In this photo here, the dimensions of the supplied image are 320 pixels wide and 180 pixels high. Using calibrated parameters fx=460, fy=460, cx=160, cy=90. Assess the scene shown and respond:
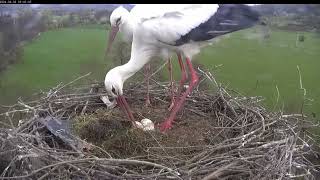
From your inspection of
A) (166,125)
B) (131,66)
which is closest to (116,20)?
(131,66)

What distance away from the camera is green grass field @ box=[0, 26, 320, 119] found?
1.78m

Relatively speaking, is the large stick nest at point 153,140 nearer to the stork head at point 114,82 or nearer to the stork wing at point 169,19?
the stork head at point 114,82

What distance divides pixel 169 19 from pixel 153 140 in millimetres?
446

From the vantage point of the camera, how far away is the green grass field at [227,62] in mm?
1776

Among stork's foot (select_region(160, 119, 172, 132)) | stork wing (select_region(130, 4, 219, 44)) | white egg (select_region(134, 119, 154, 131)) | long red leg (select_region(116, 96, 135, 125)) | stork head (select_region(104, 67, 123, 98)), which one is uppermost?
stork wing (select_region(130, 4, 219, 44))

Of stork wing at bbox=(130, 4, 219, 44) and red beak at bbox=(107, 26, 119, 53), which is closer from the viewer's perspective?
stork wing at bbox=(130, 4, 219, 44)

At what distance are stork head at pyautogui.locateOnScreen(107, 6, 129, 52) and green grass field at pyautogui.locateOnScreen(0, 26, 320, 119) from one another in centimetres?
5

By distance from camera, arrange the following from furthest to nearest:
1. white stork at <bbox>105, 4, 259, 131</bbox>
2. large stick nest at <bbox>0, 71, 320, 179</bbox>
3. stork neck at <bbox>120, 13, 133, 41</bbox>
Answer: stork neck at <bbox>120, 13, 133, 41</bbox>
white stork at <bbox>105, 4, 259, 131</bbox>
large stick nest at <bbox>0, 71, 320, 179</bbox>

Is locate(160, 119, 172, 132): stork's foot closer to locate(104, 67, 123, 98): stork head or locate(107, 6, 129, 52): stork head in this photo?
locate(104, 67, 123, 98): stork head

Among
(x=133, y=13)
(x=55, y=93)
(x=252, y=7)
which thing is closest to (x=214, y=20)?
(x=252, y=7)

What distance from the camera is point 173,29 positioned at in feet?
5.61

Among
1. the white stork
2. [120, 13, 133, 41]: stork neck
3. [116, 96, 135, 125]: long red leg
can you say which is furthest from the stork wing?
[116, 96, 135, 125]: long red leg

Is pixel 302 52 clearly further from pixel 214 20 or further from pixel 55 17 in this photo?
pixel 55 17

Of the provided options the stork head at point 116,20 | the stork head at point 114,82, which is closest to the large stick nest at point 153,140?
the stork head at point 114,82
